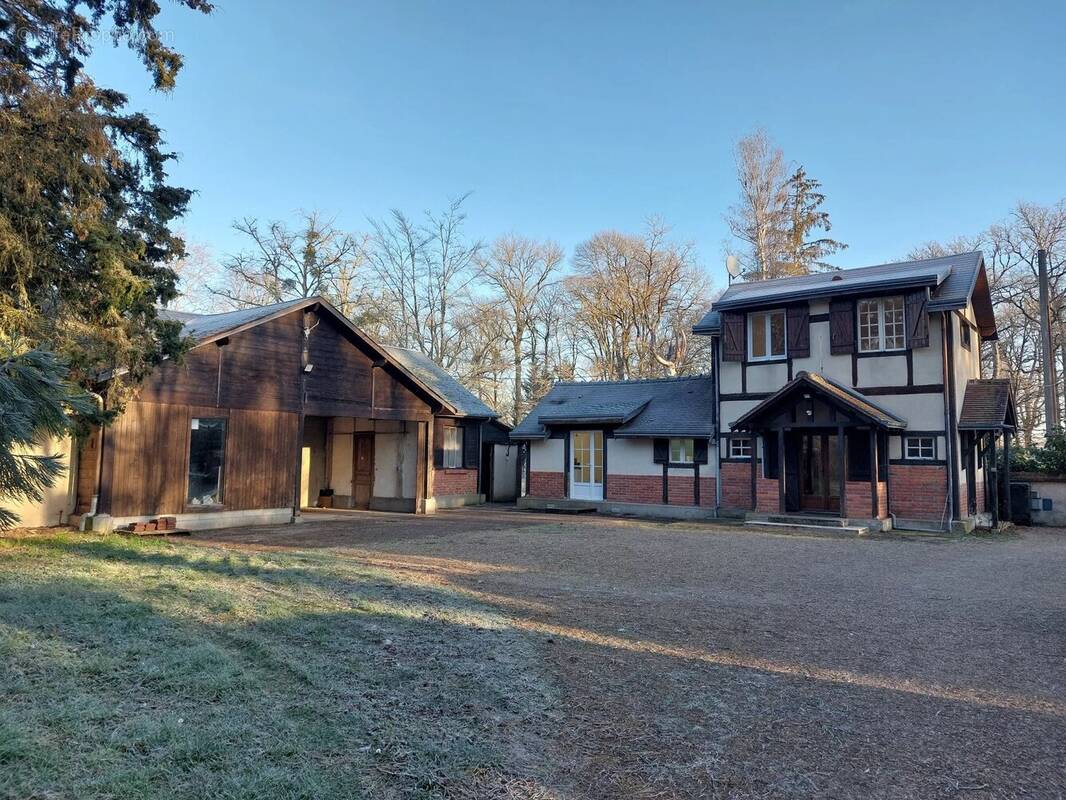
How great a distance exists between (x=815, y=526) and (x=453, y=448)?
1108 cm

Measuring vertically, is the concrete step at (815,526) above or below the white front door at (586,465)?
below

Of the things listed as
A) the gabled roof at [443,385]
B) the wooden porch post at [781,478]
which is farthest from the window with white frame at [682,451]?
the gabled roof at [443,385]

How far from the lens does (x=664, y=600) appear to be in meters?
7.96

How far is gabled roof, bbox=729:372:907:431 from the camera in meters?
15.3

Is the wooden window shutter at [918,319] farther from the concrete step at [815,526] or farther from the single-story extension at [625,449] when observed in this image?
the single-story extension at [625,449]

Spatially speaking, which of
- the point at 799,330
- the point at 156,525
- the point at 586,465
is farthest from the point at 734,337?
the point at 156,525

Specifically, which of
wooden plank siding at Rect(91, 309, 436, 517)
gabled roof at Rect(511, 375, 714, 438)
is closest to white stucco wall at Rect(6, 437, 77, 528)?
wooden plank siding at Rect(91, 309, 436, 517)

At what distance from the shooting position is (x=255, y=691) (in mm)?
4348

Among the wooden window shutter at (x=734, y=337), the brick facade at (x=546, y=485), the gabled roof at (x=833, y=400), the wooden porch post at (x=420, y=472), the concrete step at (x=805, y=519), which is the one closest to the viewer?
the gabled roof at (x=833, y=400)

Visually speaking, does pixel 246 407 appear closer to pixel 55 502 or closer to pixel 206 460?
pixel 206 460

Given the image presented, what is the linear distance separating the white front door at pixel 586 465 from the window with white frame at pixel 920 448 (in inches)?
317

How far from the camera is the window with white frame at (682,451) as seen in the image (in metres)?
19.2

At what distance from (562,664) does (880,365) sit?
45.6ft

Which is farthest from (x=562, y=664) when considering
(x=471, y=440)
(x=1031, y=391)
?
(x=1031, y=391)
